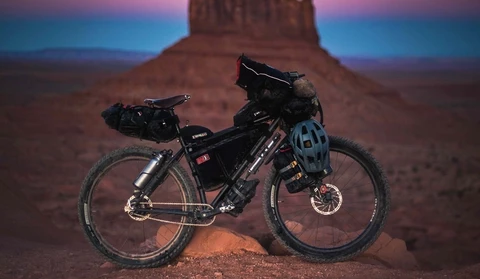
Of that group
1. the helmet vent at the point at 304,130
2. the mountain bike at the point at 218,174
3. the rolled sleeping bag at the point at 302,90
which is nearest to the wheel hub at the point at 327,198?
the mountain bike at the point at 218,174

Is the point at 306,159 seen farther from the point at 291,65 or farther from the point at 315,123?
the point at 291,65

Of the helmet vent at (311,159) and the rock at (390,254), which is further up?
the helmet vent at (311,159)

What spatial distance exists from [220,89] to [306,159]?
115 feet

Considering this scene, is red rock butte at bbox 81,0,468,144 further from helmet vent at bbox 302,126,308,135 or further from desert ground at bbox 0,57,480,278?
helmet vent at bbox 302,126,308,135

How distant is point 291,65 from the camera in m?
42.9

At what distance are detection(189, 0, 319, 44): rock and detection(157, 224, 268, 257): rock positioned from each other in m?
38.6

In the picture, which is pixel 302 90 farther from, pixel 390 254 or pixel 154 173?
pixel 390 254

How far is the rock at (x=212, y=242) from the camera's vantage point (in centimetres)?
633

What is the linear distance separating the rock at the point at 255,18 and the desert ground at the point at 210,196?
19.9 ft

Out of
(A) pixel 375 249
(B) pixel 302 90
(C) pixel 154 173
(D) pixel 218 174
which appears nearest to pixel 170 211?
(C) pixel 154 173

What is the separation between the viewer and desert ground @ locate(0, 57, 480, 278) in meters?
5.99

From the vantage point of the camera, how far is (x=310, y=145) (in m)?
5.69

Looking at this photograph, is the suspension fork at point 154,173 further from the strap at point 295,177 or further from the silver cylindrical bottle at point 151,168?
the strap at point 295,177

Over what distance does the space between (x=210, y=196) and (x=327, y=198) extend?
11.5m
